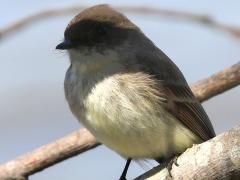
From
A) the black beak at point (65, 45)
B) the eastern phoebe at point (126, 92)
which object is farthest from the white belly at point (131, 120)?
the black beak at point (65, 45)

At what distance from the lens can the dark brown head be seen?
11.9ft

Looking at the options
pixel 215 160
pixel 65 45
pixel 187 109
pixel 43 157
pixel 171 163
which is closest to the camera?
pixel 215 160

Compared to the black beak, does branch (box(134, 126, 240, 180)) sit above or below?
below

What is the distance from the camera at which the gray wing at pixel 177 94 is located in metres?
3.65

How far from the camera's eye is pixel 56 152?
3.90 meters

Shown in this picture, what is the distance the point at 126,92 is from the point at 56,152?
27.5 inches

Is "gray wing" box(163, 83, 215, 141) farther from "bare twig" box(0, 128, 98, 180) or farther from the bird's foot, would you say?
"bare twig" box(0, 128, 98, 180)

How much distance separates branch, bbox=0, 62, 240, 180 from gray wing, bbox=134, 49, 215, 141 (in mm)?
103

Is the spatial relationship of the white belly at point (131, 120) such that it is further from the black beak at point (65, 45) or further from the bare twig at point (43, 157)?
the bare twig at point (43, 157)

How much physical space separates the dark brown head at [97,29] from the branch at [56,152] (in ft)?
1.71

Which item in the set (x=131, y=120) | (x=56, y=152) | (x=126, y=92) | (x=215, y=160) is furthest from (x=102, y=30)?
(x=215, y=160)

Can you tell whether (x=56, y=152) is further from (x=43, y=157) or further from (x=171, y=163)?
(x=171, y=163)

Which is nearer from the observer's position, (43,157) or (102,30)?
(102,30)

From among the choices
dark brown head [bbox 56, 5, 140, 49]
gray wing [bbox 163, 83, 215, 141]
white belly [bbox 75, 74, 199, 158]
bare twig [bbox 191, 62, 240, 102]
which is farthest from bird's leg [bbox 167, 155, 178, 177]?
dark brown head [bbox 56, 5, 140, 49]
